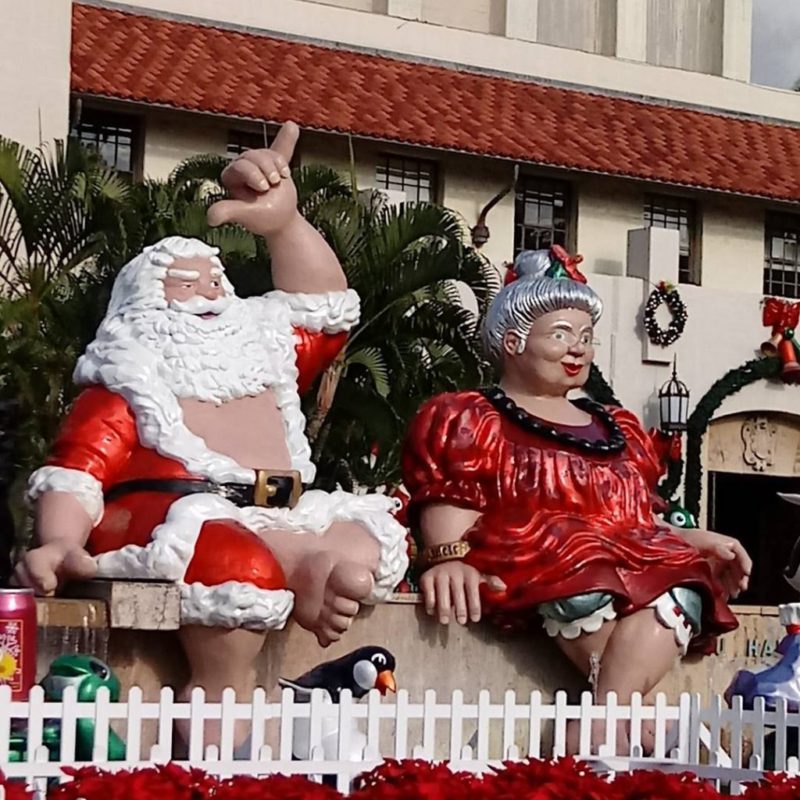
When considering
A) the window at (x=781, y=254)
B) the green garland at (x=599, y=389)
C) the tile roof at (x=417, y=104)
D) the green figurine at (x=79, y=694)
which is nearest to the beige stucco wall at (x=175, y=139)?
the tile roof at (x=417, y=104)

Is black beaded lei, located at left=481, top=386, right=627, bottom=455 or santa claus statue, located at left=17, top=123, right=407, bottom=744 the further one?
black beaded lei, located at left=481, top=386, right=627, bottom=455

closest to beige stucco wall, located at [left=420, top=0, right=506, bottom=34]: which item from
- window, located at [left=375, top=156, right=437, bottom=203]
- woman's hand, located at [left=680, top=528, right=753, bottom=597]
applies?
window, located at [left=375, top=156, right=437, bottom=203]

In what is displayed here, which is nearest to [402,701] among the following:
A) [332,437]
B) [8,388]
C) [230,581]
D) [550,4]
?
[230,581]

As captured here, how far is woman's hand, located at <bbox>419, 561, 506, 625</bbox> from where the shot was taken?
8.13 meters

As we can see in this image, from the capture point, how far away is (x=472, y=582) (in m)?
8.17

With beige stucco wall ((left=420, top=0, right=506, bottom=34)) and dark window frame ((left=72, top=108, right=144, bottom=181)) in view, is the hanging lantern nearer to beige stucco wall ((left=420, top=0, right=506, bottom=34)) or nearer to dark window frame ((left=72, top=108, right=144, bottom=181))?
dark window frame ((left=72, top=108, right=144, bottom=181))

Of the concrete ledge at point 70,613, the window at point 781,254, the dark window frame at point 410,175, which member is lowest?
the concrete ledge at point 70,613

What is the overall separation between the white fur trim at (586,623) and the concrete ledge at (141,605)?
6.17 ft

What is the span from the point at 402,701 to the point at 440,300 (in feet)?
25.6

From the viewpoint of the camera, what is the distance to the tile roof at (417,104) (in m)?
19.5

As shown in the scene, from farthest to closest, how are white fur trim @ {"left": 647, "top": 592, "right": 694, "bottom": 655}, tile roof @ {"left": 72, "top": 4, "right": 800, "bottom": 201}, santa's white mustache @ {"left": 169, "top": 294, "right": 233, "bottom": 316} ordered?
tile roof @ {"left": 72, "top": 4, "right": 800, "bottom": 201} < white fur trim @ {"left": 647, "top": 592, "right": 694, "bottom": 655} < santa's white mustache @ {"left": 169, "top": 294, "right": 233, "bottom": 316}

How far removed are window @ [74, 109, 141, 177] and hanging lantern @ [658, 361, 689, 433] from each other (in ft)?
20.3

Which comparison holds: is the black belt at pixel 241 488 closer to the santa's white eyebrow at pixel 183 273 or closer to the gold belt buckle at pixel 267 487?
the gold belt buckle at pixel 267 487

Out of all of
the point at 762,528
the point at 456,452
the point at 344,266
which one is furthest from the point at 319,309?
the point at 762,528
